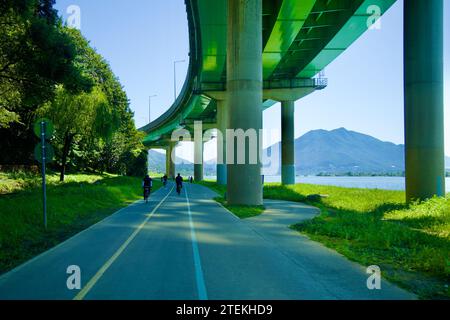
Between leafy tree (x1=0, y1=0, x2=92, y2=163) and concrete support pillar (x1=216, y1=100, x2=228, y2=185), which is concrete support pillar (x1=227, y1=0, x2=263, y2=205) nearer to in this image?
leafy tree (x1=0, y1=0, x2=92, y2=163)

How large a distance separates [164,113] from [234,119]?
5763 cm

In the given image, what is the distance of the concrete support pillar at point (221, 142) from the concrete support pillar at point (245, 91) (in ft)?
101

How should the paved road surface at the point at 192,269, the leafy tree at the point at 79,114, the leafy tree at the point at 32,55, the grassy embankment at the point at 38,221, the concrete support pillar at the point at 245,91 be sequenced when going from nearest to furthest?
the paved road surface at the point at 192,269
the grassy embankment at the point at 38,221
the leafy tree at the point at 32,55
the concrete support pillar at the point at 245,91
the leafy tree at the point at 79,114

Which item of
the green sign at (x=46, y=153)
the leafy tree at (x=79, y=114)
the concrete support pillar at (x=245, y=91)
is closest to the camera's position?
the green sign at (x=46, y=153)

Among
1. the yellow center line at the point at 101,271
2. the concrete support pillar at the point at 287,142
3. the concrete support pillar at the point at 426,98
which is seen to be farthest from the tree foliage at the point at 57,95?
the concrete support pillar at the point at 287,142

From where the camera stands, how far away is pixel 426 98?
19375mm

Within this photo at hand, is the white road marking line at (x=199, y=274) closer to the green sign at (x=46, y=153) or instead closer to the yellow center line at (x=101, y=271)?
the yellow center line at (x=101, y=271)

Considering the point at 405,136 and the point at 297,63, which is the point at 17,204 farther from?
the point at 297,63

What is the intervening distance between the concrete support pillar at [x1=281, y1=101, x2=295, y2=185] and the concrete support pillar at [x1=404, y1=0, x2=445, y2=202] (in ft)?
106

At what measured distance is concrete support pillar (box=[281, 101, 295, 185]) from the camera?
52156 millimetres

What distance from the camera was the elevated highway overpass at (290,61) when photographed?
19453 millimetres

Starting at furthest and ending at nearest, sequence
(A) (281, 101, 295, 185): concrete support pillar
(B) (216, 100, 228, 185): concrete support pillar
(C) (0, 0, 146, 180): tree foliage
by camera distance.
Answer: (B) (216, 100, 228, 185): concrete support pillar
(A) (281, 101, 295, 185): concrete support pillar
(C) (0, 0, 146, 180): tree foliage

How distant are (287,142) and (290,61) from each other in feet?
41.4

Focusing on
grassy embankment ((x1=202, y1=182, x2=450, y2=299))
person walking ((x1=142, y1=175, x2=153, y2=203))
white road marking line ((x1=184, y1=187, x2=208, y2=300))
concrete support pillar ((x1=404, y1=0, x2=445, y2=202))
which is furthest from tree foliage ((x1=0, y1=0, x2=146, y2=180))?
concrete support pillar ((x1=404, y1=0, x2=445, y2=202))
